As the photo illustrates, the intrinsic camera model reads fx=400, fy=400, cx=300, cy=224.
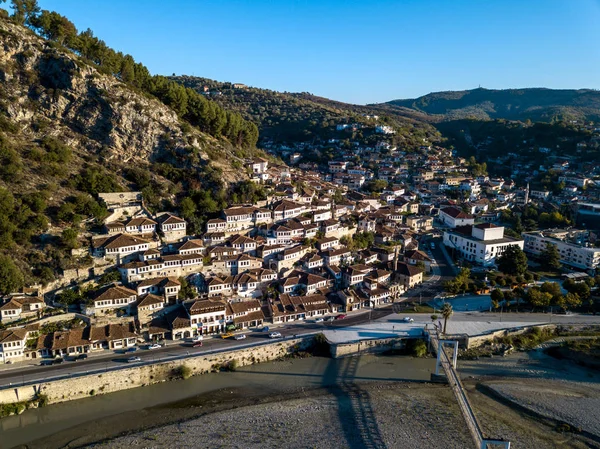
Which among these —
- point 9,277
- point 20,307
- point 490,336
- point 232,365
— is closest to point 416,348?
point 490,336

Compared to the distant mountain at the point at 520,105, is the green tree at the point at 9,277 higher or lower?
lower

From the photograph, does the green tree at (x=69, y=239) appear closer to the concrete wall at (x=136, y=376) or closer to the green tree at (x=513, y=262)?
the concrete wall at (x=136, y=376)

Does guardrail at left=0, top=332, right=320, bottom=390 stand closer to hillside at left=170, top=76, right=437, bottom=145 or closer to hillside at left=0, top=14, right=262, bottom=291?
hillside at left=0, top=14, right=262, bottom=291

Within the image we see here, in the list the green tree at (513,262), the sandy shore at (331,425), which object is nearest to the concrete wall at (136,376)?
the sandy shore at (331,425)

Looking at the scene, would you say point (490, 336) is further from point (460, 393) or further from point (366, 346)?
point (460, 393)

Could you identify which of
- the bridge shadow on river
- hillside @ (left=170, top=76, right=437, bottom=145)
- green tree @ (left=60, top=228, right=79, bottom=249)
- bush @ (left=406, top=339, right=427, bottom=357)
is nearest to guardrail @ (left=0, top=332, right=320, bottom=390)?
the bridge shadow on river

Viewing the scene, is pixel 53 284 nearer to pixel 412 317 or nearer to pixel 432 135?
pixel 412 317
